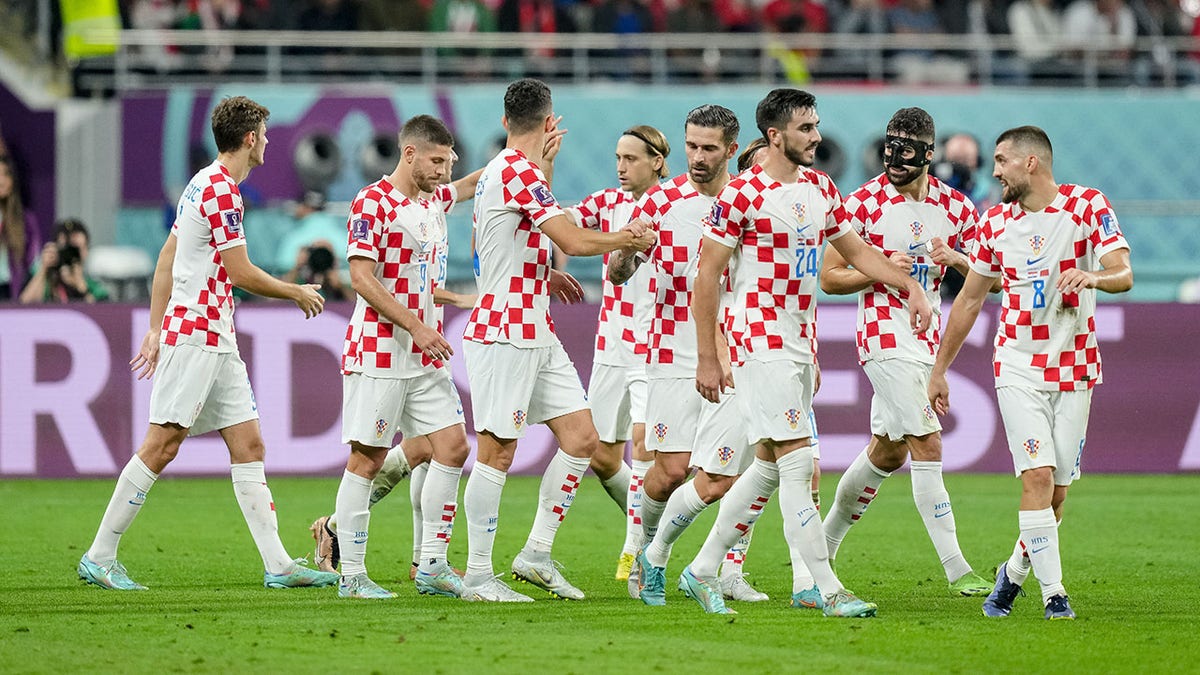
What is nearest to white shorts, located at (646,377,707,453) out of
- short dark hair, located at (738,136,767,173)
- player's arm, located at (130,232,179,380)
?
short dark hair, located at (738,136,767,173)

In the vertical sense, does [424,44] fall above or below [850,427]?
above

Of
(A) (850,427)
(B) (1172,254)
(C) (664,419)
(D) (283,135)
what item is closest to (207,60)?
(D) (283,135)

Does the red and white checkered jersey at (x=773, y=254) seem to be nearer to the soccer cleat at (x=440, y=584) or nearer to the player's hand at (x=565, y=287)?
the player's hand at (x=565, y=287)

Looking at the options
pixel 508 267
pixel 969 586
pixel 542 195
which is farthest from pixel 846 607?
pixel 542 195

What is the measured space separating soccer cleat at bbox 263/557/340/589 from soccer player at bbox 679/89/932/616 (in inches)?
104

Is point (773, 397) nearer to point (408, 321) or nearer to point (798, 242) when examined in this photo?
point (798, 242)

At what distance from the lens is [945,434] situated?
16172mm

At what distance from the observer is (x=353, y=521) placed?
9148 millimetres

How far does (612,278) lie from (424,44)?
13.1 metres

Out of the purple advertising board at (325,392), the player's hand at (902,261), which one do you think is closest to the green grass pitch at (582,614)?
the player's hand at (902,261)

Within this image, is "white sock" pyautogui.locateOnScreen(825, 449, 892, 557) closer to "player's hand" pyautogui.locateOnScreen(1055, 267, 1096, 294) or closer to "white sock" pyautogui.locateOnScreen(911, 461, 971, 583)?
"white sock" pyautogui.locateOnScreen(911, 461, 971, 583)

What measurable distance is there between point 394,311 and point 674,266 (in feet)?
5.27

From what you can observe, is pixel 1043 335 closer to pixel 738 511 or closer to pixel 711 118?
pixel 738 511

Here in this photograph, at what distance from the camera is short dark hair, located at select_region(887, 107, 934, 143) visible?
31.1 feet
